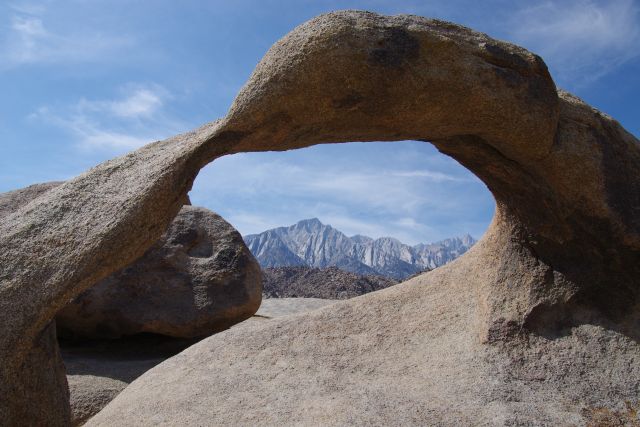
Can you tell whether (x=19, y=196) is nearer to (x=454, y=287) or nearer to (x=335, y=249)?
(x=454, y=287)

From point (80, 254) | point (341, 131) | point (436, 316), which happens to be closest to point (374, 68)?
point (341, 131)

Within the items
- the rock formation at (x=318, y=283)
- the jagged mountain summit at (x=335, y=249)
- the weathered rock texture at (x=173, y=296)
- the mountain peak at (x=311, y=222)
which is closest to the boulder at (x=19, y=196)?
the weathered rock texture at (x=173, y=296)

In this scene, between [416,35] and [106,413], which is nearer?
[416,35]

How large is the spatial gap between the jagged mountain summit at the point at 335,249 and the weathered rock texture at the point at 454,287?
99253mm

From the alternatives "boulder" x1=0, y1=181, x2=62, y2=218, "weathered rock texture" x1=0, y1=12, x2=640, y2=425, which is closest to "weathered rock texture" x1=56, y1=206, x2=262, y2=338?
"boulder" x1=0, y1=181, x2=62, y2=218

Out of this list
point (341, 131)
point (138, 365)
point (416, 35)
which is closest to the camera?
point (416, 35)

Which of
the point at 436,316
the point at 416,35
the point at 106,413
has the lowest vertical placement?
the point at 106,413

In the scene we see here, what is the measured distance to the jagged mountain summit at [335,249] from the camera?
388 ft

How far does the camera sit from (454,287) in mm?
4352

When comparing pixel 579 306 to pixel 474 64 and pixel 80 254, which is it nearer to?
pixel 474 64

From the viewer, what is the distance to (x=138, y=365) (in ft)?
20.7

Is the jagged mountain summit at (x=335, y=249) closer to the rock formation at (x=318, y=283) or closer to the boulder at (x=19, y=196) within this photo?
the rock formation at (x=318, y=283)

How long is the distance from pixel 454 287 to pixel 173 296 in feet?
11.9

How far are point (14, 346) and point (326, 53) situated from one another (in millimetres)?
2057
